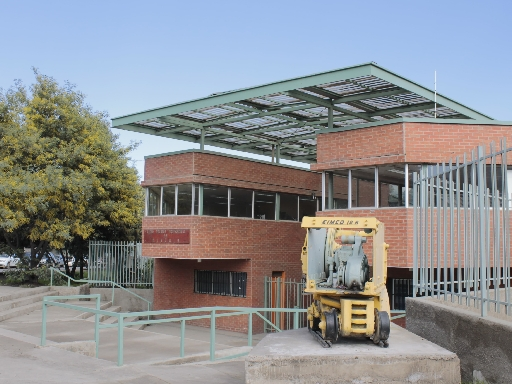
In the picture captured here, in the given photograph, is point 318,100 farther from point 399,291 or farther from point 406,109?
point 399,291

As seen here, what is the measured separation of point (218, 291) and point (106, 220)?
6033 millimetres

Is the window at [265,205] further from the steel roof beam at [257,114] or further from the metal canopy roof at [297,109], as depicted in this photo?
the steel roof beam at [257,114]

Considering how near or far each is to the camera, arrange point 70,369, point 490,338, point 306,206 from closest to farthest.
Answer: point 490,338 < point 70,369 < point 306,206

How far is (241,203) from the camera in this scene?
21.7 meters

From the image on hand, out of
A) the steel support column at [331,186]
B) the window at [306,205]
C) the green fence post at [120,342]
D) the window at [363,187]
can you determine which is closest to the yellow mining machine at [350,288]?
the green fence post at [120,342]

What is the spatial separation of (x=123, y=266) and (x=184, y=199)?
535cm

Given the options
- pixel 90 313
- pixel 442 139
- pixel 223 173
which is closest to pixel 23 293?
pixel 90 313

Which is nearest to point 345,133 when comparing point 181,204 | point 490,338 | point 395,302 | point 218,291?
point 395,302

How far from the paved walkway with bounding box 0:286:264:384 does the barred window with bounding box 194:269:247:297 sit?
5.34m

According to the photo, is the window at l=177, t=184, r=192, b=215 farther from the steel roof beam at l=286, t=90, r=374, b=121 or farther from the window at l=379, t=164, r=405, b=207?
the window at l=379, t=164, r=405, b=207

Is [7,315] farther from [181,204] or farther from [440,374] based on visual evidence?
[440,374]

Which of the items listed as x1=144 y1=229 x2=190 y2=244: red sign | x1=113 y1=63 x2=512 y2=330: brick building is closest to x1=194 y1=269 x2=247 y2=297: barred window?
x1=113 y1=63 x2=512 y2=330: brick building

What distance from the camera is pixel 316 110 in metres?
18.7

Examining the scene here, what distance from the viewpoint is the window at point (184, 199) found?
2056 centimetres
